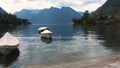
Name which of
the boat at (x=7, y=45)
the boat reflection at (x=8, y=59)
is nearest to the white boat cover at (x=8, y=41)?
the boat at (x=7, y=45)

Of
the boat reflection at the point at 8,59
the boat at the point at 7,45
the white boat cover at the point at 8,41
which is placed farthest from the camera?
the white boat cover at the point at 8,41

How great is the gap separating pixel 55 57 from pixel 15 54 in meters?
9.40

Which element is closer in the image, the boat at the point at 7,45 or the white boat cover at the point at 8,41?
the boat at the point at 7,45

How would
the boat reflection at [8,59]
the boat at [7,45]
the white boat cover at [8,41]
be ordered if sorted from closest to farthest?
the boat reflection at [8,59] → the boat at [7,45] → the white boat cover at [8,41]

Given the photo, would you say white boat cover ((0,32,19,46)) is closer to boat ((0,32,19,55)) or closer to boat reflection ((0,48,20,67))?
boat ((0,32,19,55))

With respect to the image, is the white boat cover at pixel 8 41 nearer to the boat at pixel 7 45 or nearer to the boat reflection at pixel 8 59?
the boat at pixel 7 45

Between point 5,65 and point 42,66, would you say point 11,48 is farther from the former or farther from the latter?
point 42,66

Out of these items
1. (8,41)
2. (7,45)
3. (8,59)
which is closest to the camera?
(8,59)

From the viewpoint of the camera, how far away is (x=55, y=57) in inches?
2122

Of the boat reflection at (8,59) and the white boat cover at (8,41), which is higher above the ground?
the white boat cover at (8,41)

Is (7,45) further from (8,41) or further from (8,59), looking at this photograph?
(8,41)

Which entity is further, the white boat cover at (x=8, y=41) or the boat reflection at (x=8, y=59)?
the white boat cover at (x=8, y=41)

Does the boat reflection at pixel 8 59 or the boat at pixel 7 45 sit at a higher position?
the boat at pixel 7 45

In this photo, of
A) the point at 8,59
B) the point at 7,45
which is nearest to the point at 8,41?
the point at 7,45
